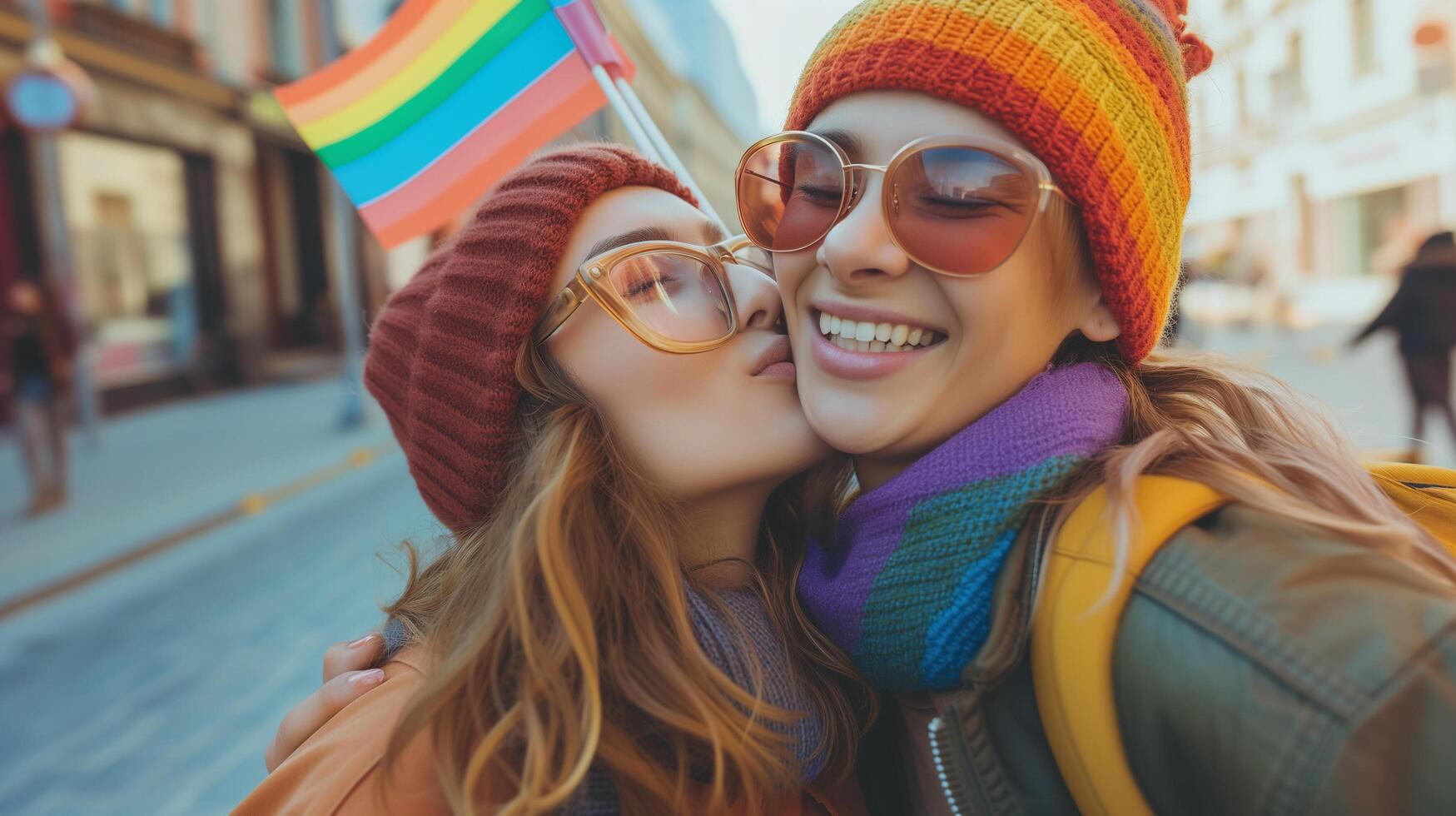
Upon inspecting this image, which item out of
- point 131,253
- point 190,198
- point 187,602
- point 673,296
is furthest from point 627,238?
point 190,198

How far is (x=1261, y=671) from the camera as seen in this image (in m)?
0.98

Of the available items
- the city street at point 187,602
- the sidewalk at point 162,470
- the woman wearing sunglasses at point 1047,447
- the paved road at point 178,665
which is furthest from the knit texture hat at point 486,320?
the sidewalk at point 162,470

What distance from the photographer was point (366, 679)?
5.33 feet

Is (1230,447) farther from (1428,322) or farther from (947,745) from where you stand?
(1428,322)

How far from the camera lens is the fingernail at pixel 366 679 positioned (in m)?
1.62

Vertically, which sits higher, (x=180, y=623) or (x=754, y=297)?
(x=754, y=297)

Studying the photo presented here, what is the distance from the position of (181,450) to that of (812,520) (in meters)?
11.4

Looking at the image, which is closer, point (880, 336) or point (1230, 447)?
point (1230, 447)

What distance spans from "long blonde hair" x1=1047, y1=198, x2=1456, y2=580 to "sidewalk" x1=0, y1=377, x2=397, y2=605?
6.98 m

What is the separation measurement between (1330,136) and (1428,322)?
19812 millimetres

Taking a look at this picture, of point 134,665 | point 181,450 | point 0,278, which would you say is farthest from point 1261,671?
point 0,278

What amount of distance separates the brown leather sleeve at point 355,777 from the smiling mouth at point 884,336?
0.88 m

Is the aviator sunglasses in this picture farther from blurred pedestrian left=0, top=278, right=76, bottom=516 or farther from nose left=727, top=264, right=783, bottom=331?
blurred pedestrian left=0, top=278, right=76, bottom=516

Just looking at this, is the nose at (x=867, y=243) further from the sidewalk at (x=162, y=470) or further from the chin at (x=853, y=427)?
the sidewalk at (x=162, y=470)
